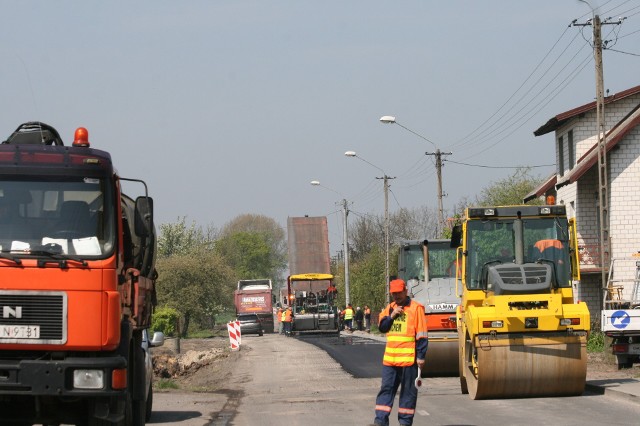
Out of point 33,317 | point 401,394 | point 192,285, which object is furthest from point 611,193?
point 192,285

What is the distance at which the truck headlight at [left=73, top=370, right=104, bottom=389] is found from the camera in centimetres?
1020

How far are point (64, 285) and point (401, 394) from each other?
4366 millimetres

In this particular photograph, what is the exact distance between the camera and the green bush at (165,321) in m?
59.9

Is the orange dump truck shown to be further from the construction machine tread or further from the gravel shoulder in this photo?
the gravel shoulder

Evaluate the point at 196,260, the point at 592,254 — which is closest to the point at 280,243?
the point at 196,260

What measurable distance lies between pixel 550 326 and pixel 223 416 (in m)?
5.17

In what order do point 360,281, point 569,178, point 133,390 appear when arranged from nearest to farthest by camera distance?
point 133,390 → point 569,178 → point 360,281

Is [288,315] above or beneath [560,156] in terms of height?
beneath

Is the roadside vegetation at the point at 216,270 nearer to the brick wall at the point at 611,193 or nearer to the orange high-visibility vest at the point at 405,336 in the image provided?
the brick wall at the point at 611,193

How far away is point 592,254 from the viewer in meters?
41.3

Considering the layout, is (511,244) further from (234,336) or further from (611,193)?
(234,336)

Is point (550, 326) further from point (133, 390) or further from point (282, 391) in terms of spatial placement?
point (133, 390)

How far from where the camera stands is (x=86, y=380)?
10211 millimetres

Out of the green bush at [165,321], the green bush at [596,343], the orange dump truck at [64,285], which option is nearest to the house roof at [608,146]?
the green bush at [596,343]
